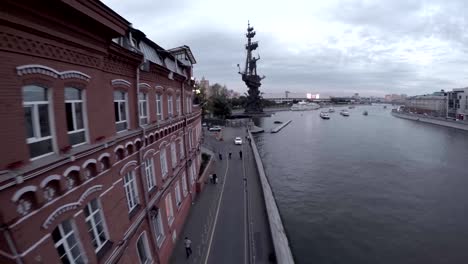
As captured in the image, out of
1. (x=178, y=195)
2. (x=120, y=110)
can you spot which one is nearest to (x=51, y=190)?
(x=120, y=110)

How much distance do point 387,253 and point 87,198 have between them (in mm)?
15482

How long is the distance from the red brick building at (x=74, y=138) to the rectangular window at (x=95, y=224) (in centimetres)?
2

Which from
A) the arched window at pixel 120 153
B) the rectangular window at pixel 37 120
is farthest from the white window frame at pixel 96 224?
the rectangular window at pixel 37 120

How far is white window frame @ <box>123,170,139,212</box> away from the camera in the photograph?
830cm

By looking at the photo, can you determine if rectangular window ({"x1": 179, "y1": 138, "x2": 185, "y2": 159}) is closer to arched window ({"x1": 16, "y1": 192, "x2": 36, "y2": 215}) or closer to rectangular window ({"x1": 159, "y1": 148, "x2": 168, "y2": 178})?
rectangular window ({"x1": 159, "y1": 148, "x2": 168, "y2": 178})

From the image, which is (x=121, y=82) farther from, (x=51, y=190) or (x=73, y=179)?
(x=51, y=190)

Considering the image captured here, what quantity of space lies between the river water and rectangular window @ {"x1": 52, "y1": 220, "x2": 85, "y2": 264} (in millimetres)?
11695

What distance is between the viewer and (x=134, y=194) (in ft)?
28.9

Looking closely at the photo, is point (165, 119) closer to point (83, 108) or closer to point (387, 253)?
point (83, 108)

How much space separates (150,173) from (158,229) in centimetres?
236

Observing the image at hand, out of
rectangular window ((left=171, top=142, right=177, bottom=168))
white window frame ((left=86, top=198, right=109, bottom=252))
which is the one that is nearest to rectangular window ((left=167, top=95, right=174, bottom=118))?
rectangular window ((left=171, top=142, right=177, bottom=168))

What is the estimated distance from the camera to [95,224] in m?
6.45

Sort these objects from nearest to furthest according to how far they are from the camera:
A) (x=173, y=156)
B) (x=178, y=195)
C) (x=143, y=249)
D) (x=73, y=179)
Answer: (x=73, y=179), (x=143, y=249), (x=173, y=156), (x=178, y=195)

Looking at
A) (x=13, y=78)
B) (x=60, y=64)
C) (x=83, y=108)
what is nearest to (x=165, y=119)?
(x=83, y=108)
